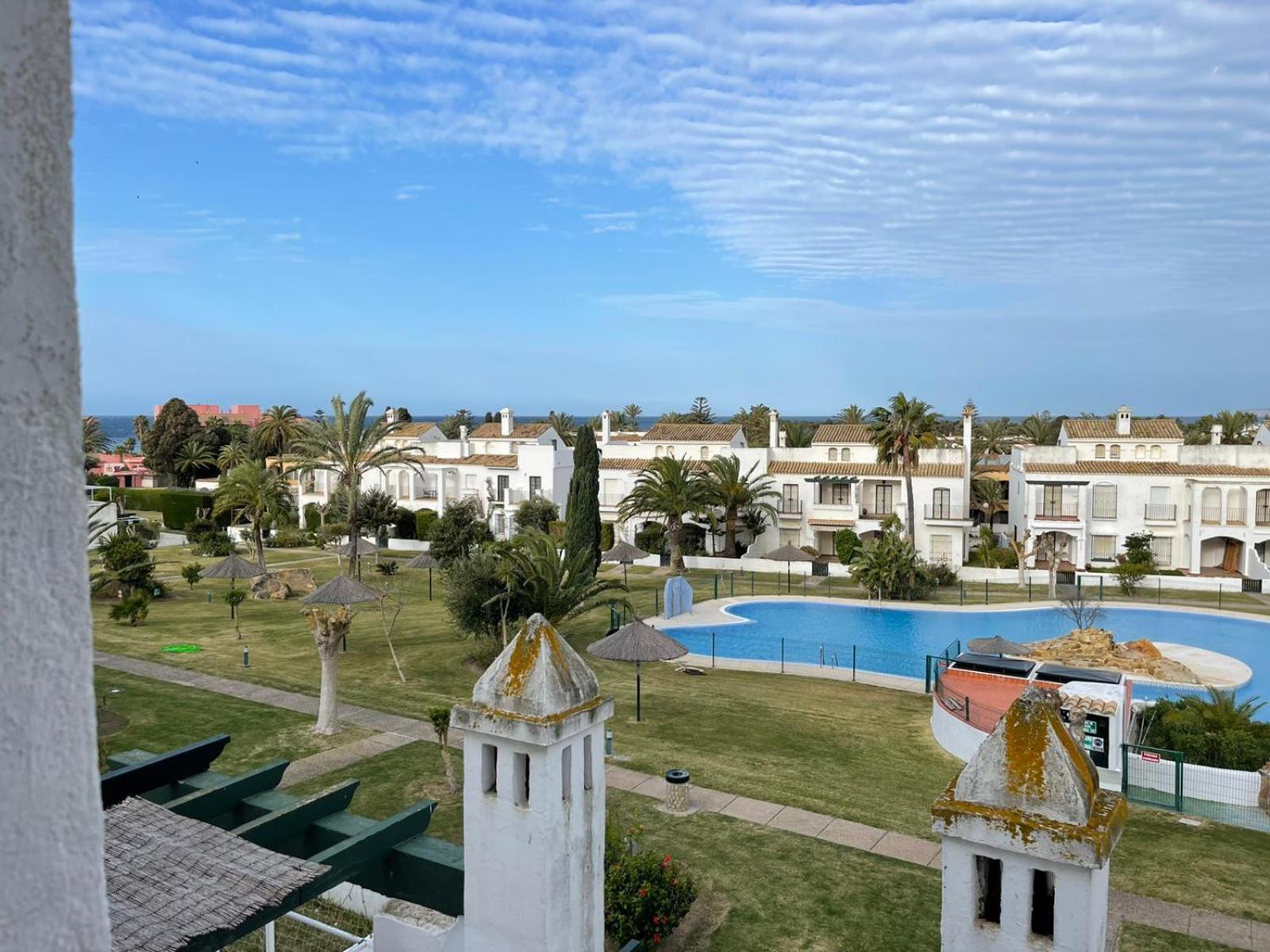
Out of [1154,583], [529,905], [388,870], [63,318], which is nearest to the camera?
[63,318]

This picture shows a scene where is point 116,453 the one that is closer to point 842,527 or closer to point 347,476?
point 347,476

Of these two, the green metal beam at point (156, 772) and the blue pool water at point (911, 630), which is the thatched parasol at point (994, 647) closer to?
the blue pool water at point (911, 630)

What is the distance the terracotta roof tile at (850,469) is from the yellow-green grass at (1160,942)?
125 ft

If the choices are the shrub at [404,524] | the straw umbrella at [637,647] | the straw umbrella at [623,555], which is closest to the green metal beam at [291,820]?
the straw umbrella at [637,647]

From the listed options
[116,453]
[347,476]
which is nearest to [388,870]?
[347,476]

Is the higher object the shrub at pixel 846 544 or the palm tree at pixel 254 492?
the palm tree at pixel 254 492

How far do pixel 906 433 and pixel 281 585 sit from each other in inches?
1143

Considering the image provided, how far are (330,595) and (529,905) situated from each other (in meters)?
20.1

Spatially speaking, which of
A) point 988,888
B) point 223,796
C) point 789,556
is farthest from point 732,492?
point 988,888

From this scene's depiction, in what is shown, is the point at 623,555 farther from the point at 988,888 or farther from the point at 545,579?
the point at 988,888

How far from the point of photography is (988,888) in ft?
18.4

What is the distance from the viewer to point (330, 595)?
86.2ft

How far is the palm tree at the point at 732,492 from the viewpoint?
47.0 meters

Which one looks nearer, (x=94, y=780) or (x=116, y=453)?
(x=94, y=780)
